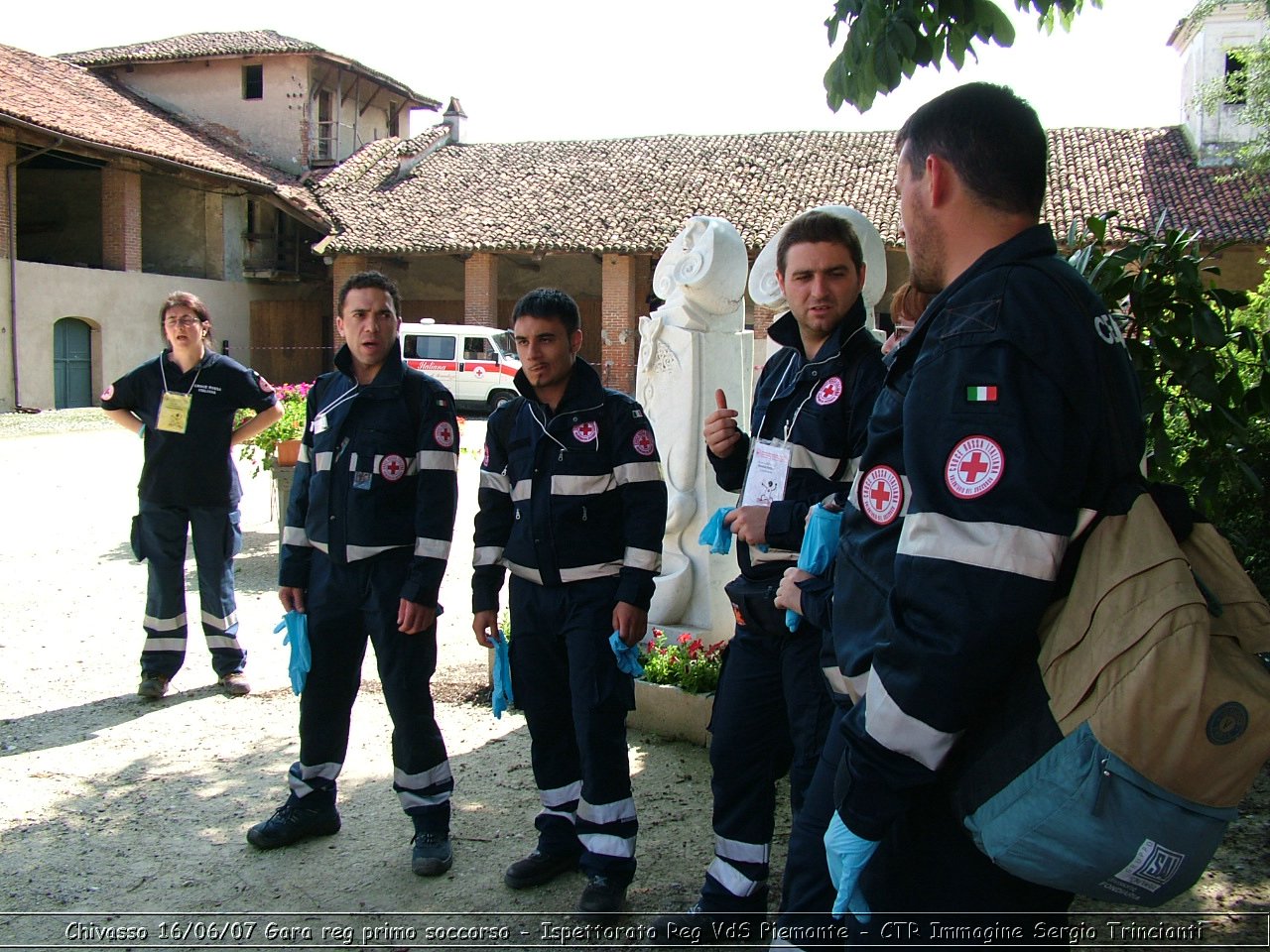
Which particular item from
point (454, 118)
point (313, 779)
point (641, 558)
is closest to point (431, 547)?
point (641, 558)

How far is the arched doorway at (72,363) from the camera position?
2416 centimetres

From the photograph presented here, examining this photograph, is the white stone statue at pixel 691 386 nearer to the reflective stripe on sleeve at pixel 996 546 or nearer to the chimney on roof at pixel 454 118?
the reflective stripe on sleeve at pixel 996 546

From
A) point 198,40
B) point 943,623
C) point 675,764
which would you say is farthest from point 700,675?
point 198,40

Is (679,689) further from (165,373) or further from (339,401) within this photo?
(165,373)

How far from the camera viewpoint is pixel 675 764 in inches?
183

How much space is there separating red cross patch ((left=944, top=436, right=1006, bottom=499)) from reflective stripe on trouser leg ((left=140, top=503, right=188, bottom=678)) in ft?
16.6

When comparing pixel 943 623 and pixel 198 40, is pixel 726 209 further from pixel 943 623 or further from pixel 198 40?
pixel 943 623

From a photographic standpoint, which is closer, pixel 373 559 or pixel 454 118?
pixel 373 559

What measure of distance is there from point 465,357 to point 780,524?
2407 centimetres

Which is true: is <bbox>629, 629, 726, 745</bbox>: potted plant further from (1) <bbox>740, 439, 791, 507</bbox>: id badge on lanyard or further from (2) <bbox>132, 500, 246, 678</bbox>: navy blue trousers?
(2) <bbox>132, 500, 246, 678</bbox>: navy blue trousers

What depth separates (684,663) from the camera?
5043 millimetres

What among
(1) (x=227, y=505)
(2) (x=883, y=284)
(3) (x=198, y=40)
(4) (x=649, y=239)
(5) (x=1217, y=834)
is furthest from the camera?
(3) (x=198, y=40)

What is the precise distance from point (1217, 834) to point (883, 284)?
2.93 metres

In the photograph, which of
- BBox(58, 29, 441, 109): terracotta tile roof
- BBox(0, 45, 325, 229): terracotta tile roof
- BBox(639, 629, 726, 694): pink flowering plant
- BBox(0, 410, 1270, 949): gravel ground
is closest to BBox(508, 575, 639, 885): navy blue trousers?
BBox(0, 410, 1270, 949): gravel ground
